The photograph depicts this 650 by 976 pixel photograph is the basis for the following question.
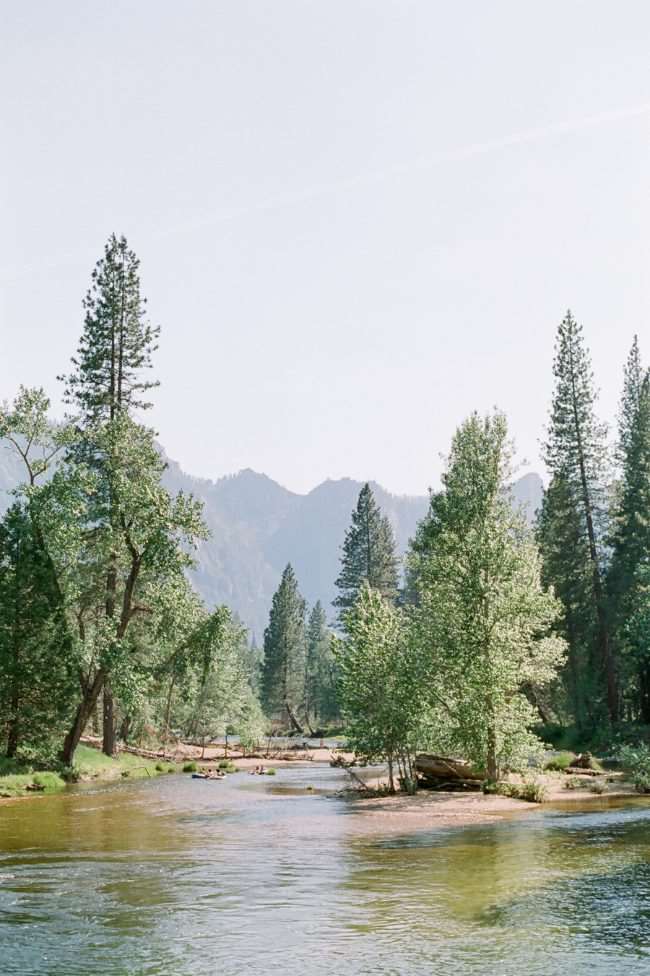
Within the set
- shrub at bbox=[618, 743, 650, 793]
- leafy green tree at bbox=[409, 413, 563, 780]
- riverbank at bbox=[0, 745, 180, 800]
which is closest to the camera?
shrub at bbox=[618, 743, 650, 793]

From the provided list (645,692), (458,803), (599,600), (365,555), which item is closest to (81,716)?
(458,803)

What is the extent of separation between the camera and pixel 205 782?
4412 centimetres

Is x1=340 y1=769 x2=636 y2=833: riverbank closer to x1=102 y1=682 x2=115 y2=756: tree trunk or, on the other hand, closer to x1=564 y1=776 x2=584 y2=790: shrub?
x1=564 y1=776 x2=584 y2=790: shrub

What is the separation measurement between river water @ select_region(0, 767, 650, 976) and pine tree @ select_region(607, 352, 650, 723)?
2748 cm

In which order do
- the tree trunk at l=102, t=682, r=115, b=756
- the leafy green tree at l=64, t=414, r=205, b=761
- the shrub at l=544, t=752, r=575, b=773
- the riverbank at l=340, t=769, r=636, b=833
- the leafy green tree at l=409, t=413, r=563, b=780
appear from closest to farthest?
the riverbank at l=340, t=769, r=636, b=833
the leafy green tree at l=409, t=413, r=563, b=780
the leafy green tree at l=64, t=414, r=205, b=761
the shrub at l=544, t=752, r=575, b=773
the tree trunk at l=102, t=682, r=115, b=756

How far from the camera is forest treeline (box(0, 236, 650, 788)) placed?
1320 inches

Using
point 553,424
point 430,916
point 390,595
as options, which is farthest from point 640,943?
point 390,595

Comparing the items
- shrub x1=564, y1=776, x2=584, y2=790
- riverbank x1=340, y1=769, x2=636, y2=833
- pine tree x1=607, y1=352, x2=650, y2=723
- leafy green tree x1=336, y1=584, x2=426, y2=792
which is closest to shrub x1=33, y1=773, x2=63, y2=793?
riverbank x1=340, y1=769, x2=636, y2=833

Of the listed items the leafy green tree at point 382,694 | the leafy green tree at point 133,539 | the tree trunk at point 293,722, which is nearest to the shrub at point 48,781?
the leafy green tree at point 133,539

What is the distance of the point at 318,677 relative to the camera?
143 metres

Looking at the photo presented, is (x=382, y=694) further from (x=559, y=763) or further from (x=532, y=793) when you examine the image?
(x=559, y=763)

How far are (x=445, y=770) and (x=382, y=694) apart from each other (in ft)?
12.9

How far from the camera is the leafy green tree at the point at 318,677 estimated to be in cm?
12538

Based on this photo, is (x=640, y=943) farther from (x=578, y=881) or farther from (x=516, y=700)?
(x=516, y=700)
